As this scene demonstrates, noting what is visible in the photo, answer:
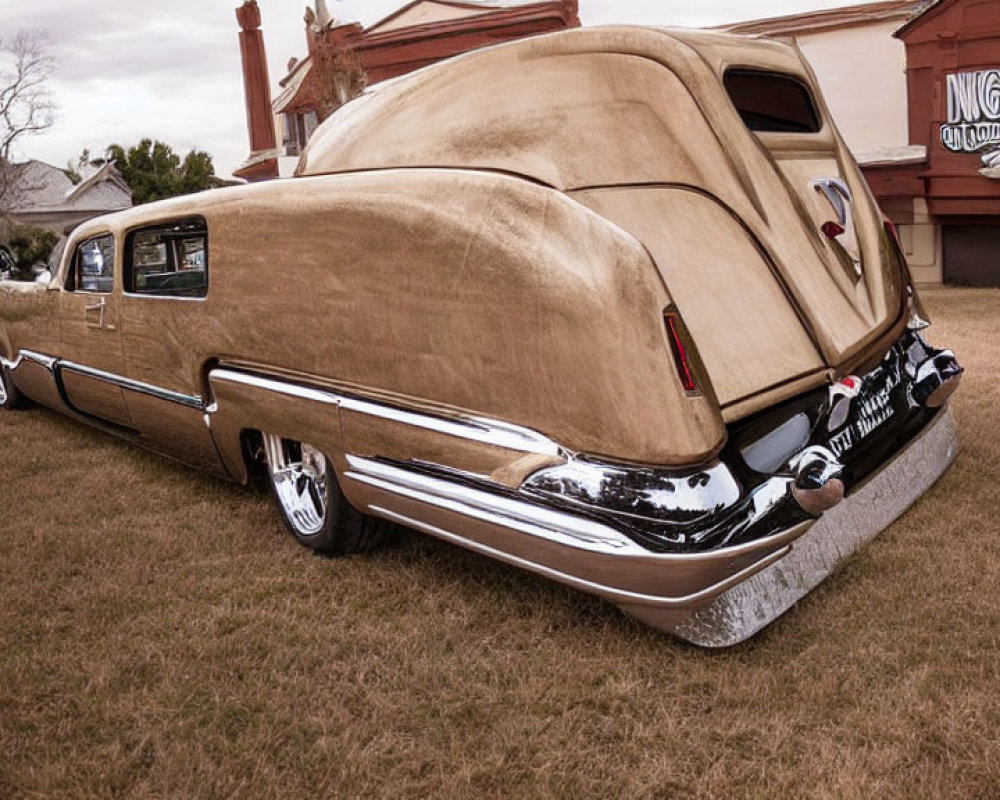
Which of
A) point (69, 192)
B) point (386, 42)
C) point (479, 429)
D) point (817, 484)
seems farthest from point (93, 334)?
point (69, 192)

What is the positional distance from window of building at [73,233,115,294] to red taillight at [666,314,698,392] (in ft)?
10.8

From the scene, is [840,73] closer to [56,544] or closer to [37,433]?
[37,433]

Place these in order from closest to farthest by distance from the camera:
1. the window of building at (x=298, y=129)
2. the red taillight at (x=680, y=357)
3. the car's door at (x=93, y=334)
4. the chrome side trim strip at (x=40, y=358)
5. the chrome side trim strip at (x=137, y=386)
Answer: the red taillight at (x=680, y=357) → the chrome side trim strip at (x=137, y=386) → the car's door at (x=93, y=334) → the chrome side trim strip at (x=40, y=358) → the window of building at (x=298, y=129)

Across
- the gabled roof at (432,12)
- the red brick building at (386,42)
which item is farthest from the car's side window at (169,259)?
the gabled roof at (432,12)

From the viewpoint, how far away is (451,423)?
9.63ft

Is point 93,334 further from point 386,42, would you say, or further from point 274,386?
point 386,42

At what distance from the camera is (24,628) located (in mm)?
3295

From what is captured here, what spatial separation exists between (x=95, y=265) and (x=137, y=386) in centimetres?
93

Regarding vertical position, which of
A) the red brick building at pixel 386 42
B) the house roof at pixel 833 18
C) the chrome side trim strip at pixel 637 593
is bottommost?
the chrome side trim strip at pixel 637 593

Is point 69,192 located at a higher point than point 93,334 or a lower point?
higher

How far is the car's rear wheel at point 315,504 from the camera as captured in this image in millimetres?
3613

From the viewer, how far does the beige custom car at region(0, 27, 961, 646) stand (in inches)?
101

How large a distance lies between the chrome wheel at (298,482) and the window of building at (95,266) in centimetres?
155

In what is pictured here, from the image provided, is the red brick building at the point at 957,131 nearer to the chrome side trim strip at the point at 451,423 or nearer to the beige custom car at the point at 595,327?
the beige custom car at the point at 595,327
